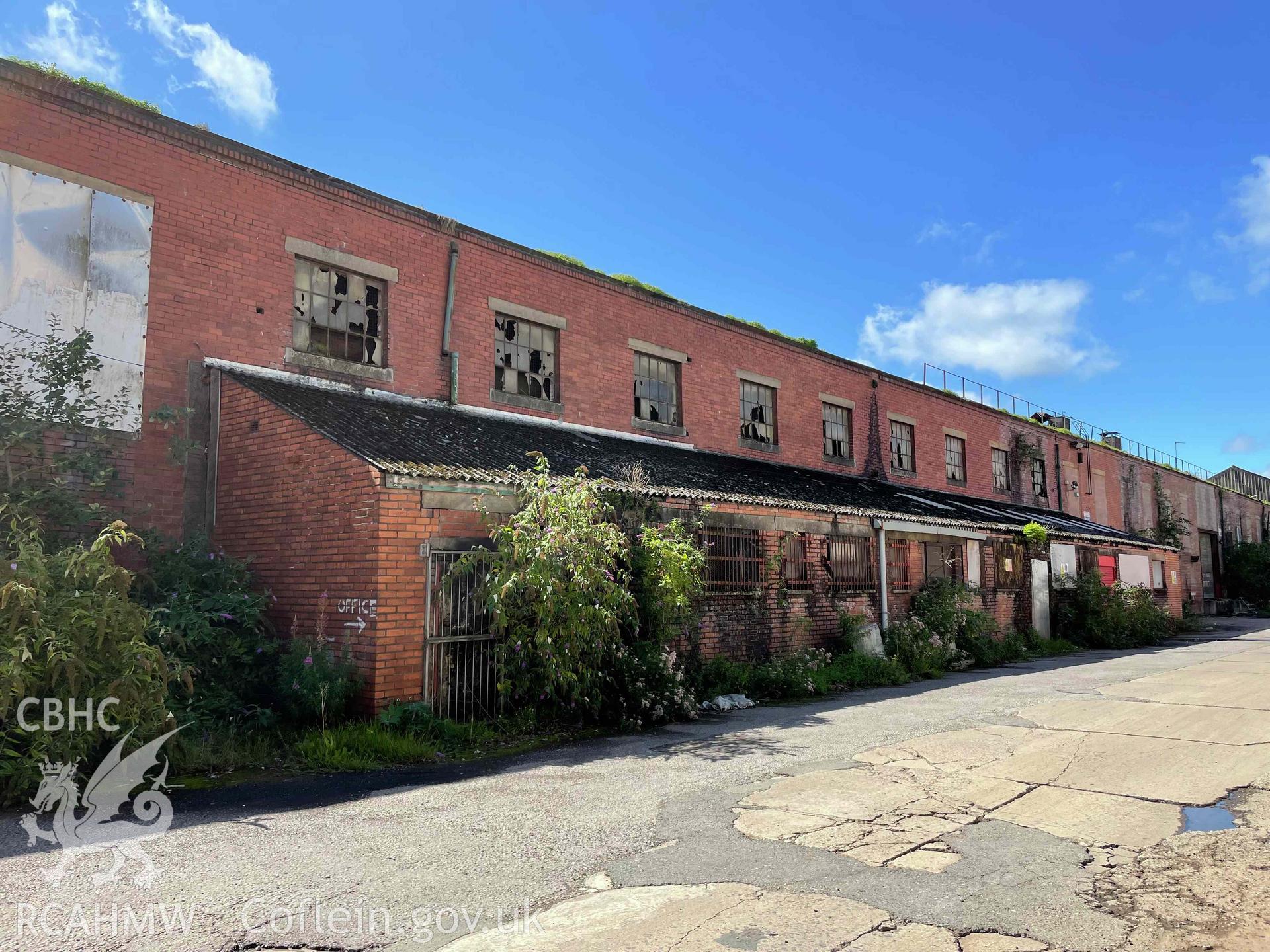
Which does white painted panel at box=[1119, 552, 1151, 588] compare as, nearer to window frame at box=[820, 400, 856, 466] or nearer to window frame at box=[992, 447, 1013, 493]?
window frame at box=[992, 447, 1013, 493]

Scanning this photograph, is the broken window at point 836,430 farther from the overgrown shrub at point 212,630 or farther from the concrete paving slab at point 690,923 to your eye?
the concrete paving slab at point 690,923

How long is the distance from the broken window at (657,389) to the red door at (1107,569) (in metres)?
13.2

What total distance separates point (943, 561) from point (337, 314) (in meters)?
12.5

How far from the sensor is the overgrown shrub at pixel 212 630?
26.6ft

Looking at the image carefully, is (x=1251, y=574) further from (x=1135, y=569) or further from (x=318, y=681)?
(x=318, y=681)

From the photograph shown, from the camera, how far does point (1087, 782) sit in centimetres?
643

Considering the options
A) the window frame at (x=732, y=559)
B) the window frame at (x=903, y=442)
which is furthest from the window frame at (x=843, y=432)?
the window frame at (x=732, y=559)

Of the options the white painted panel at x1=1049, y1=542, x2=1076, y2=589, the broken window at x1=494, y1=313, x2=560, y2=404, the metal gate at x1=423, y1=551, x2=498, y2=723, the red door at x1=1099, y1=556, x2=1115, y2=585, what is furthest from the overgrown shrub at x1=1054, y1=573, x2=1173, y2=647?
the metal gate at x1=423, y1=551, x2=498, y2=723

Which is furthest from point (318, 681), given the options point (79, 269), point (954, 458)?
point (954, 458)

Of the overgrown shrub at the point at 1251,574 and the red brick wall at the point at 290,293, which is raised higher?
the red brick wall at the point at 290,293

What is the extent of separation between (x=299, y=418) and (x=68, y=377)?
2428 millimetres

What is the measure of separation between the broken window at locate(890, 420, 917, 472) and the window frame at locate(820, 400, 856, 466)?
1774 millimetres

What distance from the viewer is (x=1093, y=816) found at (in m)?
5.56

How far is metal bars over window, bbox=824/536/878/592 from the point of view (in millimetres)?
14758
